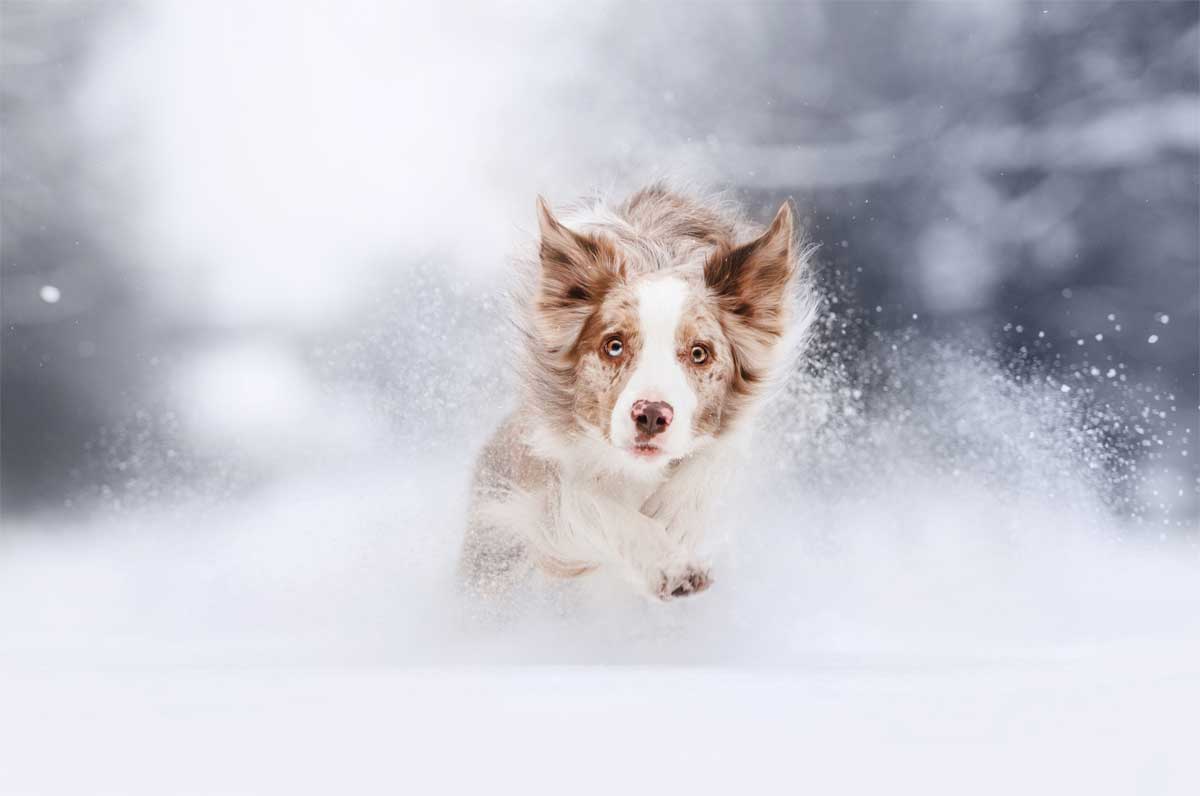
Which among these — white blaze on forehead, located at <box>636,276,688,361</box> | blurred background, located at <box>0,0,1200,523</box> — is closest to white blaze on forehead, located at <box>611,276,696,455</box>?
white blaze on forehead, located at <box>636,276,688,361</box>

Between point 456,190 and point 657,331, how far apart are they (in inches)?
59.6

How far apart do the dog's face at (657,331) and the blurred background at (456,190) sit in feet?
2.72

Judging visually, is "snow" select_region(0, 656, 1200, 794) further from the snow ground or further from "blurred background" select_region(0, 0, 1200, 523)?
"blurred background" select_region(0, 0, 1200, 523)

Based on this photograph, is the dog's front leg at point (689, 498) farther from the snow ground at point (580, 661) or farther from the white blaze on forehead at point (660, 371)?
the snow ground at point (580, 661)

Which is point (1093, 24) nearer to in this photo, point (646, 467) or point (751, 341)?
point (751, 341)

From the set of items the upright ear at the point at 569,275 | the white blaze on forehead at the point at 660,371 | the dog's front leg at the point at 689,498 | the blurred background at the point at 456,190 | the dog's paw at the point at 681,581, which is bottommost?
the dog's paw at the point at 681,581

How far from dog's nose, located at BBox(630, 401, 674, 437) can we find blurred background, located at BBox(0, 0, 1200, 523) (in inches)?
45.9

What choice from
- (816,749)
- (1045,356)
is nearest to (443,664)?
(816,749)

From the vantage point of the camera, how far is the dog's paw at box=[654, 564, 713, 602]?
8.36 feet

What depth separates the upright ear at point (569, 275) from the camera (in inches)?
100

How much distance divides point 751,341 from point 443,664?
1.15 m

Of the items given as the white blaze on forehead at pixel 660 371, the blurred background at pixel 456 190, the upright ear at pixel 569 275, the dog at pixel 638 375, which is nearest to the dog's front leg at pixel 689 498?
the dog at pixel 638 375

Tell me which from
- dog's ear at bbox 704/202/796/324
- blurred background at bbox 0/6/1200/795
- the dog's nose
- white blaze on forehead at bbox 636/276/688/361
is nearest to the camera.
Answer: the dog's nose

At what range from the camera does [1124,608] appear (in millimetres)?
3287
